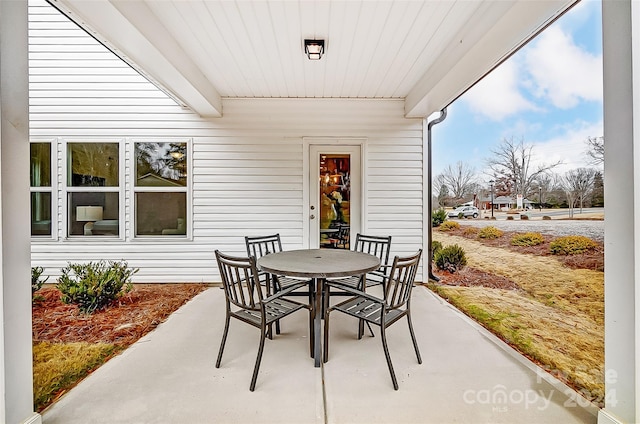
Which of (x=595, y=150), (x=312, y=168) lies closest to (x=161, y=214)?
(x=312, y=168)

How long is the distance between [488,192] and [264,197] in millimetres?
3449

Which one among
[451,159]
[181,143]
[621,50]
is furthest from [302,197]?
[621,50]

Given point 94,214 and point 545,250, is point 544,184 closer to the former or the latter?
point 545,250

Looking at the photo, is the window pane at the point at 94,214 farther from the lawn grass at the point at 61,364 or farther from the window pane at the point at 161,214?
the lawn grass at the point at 61,364

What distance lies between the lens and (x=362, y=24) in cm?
272

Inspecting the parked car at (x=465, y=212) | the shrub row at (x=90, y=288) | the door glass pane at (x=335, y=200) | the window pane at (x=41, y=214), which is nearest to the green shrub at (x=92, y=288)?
the shrub row at (x=90, y=288)

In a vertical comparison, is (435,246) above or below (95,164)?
below

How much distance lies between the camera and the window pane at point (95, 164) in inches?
182

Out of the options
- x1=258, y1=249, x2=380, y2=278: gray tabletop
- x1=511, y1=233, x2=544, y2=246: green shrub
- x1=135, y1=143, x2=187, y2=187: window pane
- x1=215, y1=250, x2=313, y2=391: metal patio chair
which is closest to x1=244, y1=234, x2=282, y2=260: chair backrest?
x1=258, y1=249, x2=380, y2=278: gray tabletop

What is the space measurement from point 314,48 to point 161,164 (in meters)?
3.11

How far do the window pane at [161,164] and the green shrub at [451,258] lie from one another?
4.35 metres

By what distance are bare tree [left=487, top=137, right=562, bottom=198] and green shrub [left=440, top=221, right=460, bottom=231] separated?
1012mm

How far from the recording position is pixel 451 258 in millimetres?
4977

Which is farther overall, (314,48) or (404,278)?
(314,48)
